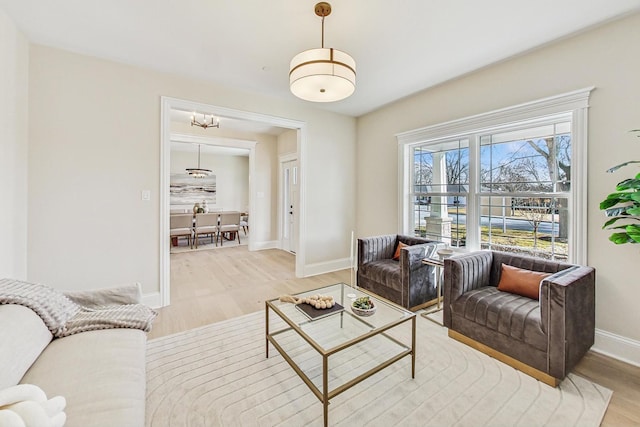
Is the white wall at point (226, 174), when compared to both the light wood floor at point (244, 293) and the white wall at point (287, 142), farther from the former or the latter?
the light wood floor at point (244, 293)

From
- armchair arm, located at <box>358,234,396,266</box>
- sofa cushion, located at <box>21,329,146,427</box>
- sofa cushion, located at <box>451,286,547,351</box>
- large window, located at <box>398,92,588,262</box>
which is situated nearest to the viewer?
sofa cushion, located at <box>21,329,146,427</box>

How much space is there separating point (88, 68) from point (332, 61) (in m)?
2.70

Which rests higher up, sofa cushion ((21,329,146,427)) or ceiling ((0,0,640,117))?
ceiling ((0,0,640,117))

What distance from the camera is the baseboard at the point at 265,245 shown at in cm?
631

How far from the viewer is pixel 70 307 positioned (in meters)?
1.69

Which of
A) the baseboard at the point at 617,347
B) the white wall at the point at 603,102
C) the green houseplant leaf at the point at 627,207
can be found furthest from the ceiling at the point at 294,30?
the baseboard at the point at 617,347

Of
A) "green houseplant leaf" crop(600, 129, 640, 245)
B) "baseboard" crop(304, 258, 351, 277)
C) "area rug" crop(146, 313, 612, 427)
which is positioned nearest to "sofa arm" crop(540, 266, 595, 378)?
"area rug" crop(146, 313, 612, 427)

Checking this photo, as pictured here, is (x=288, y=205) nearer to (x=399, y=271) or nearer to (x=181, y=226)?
(x=181, y=226)

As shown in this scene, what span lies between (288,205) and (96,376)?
17.3 feet

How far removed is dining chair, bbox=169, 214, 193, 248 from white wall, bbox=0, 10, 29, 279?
378 cm

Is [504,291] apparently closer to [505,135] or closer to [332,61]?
[505,135]

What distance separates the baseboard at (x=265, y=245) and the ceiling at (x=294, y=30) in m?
3.99

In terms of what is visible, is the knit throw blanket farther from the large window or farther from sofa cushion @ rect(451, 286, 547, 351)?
the large window

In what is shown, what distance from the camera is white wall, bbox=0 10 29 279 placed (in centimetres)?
216
